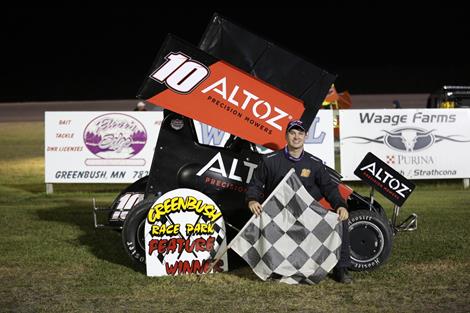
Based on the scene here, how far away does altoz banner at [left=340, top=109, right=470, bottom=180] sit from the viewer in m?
15.2

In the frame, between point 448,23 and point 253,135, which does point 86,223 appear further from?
point 448,23

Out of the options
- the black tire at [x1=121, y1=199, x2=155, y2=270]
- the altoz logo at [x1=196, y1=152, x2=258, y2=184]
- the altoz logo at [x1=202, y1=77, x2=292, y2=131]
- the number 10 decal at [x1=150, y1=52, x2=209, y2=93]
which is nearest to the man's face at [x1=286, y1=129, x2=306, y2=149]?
the altoz logo at [x1=202, y1=77, x2=292, y2=131]

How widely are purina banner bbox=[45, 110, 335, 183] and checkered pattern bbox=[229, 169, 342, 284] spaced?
7711 millimetres

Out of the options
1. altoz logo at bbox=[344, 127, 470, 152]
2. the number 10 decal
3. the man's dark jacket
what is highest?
the number 10 decal

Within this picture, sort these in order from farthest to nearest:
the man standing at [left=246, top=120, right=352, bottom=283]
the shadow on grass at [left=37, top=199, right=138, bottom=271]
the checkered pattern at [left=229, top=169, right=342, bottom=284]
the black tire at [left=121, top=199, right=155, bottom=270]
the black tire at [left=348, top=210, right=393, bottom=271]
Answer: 1. the shadow on grass at [left=37, top=199, right=138, bottom=271]
2. the black tire at [left=121, top=199, right=155, bottom=270]
3. the black tire at [left=348, top=210, right=393, bottom=271]
4. the man standing at [left=246, top=120, right=352, bottom=283]
5. the checkered pattern at [left=229, top=169, right=342, bottom=284]

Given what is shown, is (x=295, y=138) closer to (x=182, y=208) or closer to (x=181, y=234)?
(x=182, y=208)

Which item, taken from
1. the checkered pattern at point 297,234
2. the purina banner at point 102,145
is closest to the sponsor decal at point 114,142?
the purina banner at point 102,145

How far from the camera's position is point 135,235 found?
802cm

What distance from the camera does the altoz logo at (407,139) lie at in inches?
602

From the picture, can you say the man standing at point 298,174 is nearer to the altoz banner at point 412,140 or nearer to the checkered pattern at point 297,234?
the checkered pattern at point 297,234

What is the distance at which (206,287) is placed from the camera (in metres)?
7.35

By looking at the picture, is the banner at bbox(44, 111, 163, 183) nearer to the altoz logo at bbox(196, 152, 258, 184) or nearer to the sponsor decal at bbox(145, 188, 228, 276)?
the altoz logo at bbox(196, 152, 258, 184)

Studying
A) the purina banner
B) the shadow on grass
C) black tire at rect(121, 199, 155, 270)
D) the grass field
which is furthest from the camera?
the purina banner

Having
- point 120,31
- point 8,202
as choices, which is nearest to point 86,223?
point 8,202
